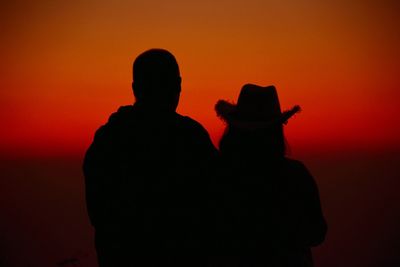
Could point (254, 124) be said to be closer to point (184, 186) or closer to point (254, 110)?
point (254, 110)

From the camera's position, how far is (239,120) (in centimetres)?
243

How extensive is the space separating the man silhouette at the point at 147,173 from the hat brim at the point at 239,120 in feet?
0.79

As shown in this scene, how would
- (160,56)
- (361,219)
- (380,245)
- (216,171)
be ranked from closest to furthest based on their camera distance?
(160,56) < (216,171) < (380,245) < (361,219)

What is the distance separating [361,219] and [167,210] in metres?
49.0

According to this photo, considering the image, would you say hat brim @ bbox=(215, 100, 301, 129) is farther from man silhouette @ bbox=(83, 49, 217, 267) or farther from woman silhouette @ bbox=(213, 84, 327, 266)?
man silhouette @ bbox=(83, 49, 217, 267)

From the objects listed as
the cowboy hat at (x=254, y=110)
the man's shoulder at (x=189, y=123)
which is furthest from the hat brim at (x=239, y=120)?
the man's shoulder at (x=189, y=123)

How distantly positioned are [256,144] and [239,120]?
16 centimetres

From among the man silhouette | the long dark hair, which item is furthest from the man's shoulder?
the long dark hair

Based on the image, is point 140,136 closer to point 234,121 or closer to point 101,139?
point 101,139

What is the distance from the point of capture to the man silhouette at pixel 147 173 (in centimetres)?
216

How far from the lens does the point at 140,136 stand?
2.16 m

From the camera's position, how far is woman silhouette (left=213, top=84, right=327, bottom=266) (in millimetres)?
2355

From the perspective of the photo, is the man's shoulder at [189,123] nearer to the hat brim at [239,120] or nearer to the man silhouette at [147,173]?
the man silhouette at [147,173]

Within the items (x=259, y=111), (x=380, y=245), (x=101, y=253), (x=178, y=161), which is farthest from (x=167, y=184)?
(x=380, y=245)
